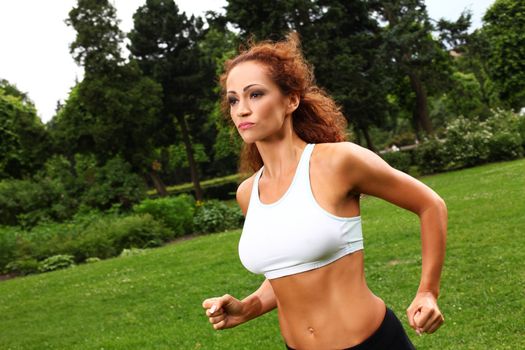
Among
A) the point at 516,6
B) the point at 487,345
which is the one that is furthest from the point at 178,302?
the point at 516,6

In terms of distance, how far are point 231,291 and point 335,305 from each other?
23.7 feet

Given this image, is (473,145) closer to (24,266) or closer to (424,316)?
(24,266)

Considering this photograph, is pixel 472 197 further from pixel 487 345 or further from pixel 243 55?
pixel 243 55

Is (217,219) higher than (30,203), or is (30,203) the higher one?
(30,203)

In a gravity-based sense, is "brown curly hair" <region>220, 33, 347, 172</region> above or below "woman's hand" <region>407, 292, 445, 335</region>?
above

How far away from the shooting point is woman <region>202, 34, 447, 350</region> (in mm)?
2008

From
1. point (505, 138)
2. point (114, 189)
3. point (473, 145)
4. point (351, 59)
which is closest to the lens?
point (114, 189)

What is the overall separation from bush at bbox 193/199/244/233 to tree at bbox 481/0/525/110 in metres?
22.1

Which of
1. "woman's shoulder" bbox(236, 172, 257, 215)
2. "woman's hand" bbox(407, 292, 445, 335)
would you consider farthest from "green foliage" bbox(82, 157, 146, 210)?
"woman's hand" bbox(407, 292, 445, 335)

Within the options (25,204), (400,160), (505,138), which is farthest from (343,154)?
(400,160)

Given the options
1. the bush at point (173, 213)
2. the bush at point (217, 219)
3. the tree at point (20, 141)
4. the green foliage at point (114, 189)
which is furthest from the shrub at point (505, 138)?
the tree at point (20, 141)

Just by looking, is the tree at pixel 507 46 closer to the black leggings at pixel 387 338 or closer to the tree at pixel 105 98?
the tree at pixel 105 98

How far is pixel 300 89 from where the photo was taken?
234 centimetres

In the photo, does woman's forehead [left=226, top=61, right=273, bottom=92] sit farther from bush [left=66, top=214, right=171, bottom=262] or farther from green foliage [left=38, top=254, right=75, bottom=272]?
bush [left=66, top=214, right=171, bottom=262]
